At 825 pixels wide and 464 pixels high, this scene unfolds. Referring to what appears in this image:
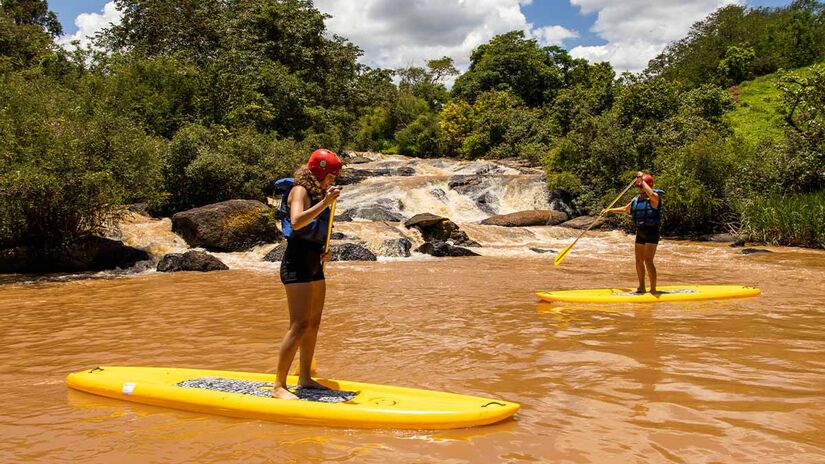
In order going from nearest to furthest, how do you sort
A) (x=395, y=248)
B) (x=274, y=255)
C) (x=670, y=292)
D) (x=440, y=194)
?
(x=670, y=292) < (x=274, y=255) < (x=395, y=248) < (x=440, y=194)

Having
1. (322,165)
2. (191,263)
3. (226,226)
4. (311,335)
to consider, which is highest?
(322,165)

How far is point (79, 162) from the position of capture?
40.0 ft


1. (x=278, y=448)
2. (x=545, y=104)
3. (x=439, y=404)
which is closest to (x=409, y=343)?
(x=439, y=404)

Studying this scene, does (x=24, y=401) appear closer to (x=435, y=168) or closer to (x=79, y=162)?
(x=79, y=162)

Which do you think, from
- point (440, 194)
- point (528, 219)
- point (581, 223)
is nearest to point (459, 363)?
point (528, 219)

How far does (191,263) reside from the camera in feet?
41.9

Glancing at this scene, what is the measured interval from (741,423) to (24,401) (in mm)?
4939

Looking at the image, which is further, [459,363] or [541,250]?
[541,250]

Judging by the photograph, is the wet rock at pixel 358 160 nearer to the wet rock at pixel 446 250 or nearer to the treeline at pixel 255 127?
the treeline at pixel 255 127

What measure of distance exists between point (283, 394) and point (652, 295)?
6052 mm

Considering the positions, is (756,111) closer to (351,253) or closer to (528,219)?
(528,219)

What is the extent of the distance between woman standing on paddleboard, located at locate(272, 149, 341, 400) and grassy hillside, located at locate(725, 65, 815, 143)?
2729cm

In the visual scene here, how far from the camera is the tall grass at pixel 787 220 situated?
1547 centimetres

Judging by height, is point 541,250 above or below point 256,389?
above
